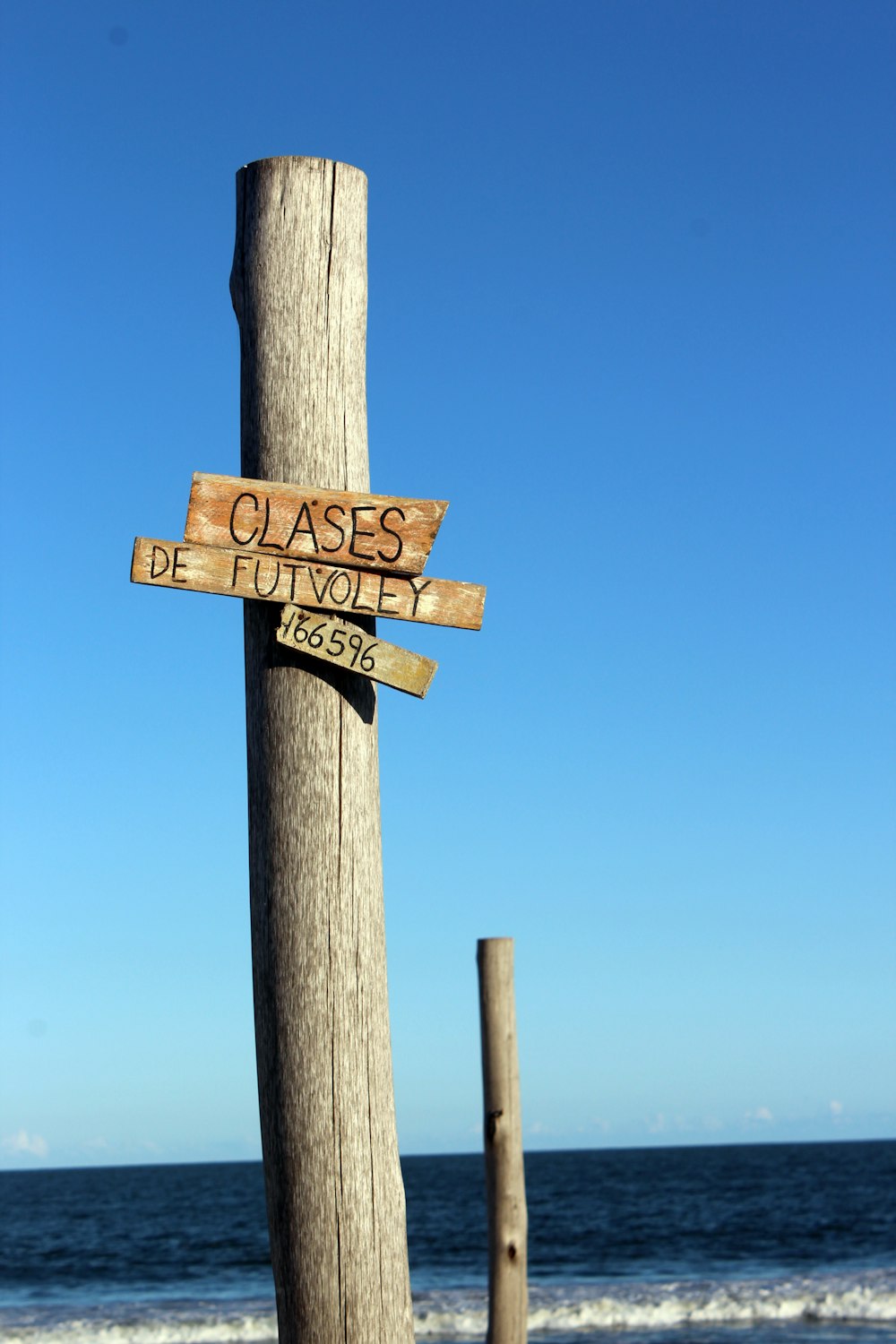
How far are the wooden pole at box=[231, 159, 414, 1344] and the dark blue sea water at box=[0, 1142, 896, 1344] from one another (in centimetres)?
1537

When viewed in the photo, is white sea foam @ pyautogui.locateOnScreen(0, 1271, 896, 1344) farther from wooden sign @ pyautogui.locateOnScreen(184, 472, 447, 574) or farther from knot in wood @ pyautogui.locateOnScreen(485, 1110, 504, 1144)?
wooden sign @ pyautogui.locateOnScreen(184, 472, 447, 574)

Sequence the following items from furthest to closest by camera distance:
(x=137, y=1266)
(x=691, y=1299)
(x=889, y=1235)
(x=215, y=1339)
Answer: (x=889, y=1235) → (x=137, y=1266) → (x=691, y=1299) → (x=215, y=1339)

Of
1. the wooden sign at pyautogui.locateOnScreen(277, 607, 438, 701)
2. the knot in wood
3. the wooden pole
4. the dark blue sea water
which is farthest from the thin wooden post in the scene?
the dark blue sea water

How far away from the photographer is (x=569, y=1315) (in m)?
19.5

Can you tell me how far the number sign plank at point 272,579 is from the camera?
284cm

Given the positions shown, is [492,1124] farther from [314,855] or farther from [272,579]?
[272,579]

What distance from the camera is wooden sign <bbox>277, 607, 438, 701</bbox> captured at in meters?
2.80

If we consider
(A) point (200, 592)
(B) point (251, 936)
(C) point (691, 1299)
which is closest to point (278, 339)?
(A) point (200, 592)

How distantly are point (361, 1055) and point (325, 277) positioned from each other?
1.70 m

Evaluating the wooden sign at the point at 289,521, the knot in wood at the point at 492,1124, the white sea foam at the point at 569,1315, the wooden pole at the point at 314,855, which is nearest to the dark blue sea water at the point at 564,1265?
the white sea foam at the point at 569,1315

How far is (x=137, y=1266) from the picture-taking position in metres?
31.9

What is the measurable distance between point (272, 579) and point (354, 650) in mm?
233

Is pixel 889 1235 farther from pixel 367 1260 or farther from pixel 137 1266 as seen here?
pixel 367 1260

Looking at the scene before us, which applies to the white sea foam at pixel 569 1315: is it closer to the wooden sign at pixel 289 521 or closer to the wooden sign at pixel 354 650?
the wooden sign at pixel 354 650
